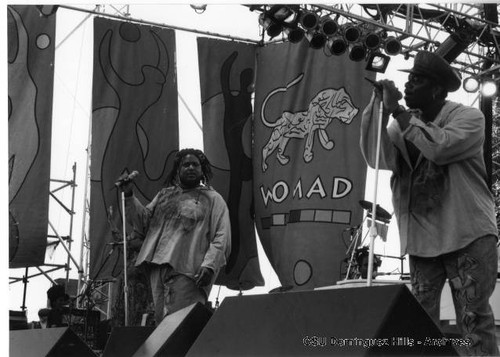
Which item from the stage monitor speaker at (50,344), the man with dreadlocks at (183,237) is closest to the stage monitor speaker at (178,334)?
the stage monitor speaker at (50,344)

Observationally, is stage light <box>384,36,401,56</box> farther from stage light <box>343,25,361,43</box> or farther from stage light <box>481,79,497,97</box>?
stage light <box>481,79,497,97</box>

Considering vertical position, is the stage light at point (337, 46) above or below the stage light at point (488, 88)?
above

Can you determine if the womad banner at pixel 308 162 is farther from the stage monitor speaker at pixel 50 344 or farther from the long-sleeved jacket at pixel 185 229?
the stage monitor speaker at pixel 50 344

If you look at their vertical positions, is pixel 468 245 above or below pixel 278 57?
below

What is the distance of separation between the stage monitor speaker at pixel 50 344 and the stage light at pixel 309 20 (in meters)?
4.81

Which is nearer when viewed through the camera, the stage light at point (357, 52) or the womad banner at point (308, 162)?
the stage light at point (357, 52)

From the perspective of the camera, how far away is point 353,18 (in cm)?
790

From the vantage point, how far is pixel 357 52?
7.74m

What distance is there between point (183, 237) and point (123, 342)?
959mm

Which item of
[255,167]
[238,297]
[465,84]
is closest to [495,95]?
[465,84]

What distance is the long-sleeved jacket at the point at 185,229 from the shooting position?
13.5 ft

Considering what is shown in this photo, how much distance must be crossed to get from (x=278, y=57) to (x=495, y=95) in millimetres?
2370

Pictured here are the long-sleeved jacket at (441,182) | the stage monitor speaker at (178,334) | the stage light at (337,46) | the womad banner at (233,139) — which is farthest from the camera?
the womad banner at (233,139)

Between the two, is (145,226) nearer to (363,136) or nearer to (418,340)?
(363,136)
